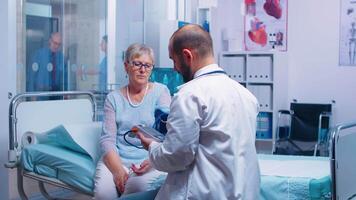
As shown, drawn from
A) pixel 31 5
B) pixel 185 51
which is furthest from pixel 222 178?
pixel 31 5

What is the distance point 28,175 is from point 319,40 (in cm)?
425

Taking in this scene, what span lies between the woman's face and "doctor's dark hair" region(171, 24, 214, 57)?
109 centimetres

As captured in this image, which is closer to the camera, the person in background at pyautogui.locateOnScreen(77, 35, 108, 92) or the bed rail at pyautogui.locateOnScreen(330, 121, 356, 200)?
the bed rail at pyautogui.locateOnScreen(330, 121, 356, 200)

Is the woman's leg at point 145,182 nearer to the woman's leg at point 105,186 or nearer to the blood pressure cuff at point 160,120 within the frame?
the woman's leg at point 105,186

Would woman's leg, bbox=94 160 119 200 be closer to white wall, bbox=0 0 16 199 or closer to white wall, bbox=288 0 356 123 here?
white wall, bbox=0 0 16 199

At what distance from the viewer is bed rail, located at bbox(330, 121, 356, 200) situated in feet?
7.48

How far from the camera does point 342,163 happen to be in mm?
2439

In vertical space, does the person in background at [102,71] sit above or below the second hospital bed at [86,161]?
above

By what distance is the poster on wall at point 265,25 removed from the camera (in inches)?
252

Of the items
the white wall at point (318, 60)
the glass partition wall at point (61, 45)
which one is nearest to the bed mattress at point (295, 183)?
the glass partition wall at point (61, 45)

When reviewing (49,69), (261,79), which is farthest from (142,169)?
(261,79)

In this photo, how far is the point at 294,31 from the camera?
6371 mm

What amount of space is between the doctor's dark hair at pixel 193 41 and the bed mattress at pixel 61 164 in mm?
1312

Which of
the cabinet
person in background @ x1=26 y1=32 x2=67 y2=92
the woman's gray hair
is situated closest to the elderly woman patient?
the woman's gray hair
